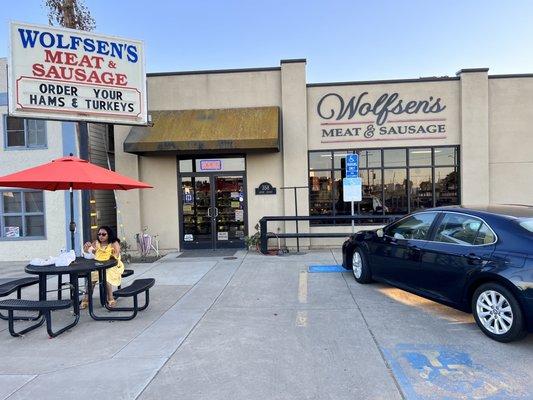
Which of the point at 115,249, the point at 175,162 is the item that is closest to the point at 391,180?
the point at 175,162

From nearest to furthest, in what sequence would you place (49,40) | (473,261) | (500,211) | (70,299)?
1. (473,261)
2. (500,211)
3. (70,299)
4. (49,40)

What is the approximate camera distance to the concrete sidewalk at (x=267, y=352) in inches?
149

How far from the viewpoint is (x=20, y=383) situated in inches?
159

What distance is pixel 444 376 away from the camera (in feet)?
13.0

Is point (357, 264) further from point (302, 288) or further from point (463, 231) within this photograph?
point (463, 231)

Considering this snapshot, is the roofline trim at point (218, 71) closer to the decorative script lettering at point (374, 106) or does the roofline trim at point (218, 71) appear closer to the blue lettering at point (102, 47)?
the decorative script lettering at point (374, 106)

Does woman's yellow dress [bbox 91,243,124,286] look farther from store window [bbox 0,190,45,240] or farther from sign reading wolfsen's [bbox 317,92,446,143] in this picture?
sign reading wolfsen's [bbox 317,92,446,143]

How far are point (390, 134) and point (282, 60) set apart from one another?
12.9 feet

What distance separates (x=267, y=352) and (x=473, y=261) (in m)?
2.72

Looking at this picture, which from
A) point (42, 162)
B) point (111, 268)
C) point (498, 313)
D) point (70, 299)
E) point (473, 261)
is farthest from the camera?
point (42, 162)

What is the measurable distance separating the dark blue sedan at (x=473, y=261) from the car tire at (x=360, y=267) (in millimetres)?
613

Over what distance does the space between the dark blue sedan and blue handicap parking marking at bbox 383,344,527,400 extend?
722mm

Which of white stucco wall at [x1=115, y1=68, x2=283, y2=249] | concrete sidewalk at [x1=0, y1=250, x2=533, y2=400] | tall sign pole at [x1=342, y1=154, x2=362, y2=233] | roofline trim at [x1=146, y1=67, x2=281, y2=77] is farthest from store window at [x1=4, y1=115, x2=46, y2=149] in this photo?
tall sign pole at [x1=342, y1=154, x2=362, y2=233]

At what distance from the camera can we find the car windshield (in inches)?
189
